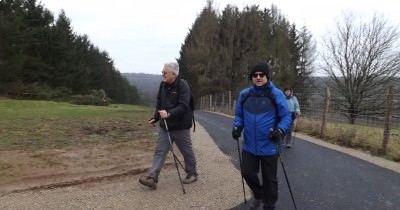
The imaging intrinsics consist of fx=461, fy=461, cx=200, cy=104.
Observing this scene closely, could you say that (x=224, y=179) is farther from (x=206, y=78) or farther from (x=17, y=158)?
(x=206, y=78)

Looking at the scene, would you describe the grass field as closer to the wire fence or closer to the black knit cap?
the black knit cap

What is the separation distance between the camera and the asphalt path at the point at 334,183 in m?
6.41

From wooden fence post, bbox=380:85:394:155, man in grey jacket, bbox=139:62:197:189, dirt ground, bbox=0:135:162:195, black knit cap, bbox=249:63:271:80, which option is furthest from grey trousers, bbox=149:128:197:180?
wooden fence post, bbox=380:85:394:155

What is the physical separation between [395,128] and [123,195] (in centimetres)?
907

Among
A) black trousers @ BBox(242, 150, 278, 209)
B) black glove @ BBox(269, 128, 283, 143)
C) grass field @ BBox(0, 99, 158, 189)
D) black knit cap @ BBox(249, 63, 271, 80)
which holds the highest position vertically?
black knit cap @ BBox(249, 63, 271, 80)

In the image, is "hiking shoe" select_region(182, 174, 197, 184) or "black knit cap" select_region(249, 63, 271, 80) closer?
"black knit cap" select_region(249, 63, 271, 80)

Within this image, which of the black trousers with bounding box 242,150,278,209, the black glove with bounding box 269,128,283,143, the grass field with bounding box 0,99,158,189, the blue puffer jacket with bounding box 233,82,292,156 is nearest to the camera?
the black glove with bounding box 269,128,283,143

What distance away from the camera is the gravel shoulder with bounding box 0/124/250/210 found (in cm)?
608

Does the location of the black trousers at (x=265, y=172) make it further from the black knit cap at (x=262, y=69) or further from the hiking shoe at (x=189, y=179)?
the hiking shoe at (x=189, y=179)

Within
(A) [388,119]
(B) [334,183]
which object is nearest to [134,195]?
(B) [334,183]

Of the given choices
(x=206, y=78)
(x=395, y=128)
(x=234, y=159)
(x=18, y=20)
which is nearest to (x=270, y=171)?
(x=234, y=159)

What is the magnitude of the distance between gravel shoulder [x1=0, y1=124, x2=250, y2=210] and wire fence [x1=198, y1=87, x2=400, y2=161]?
6.21m

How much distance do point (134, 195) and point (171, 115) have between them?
4.14ft

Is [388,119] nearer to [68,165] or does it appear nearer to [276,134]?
[276,134]
